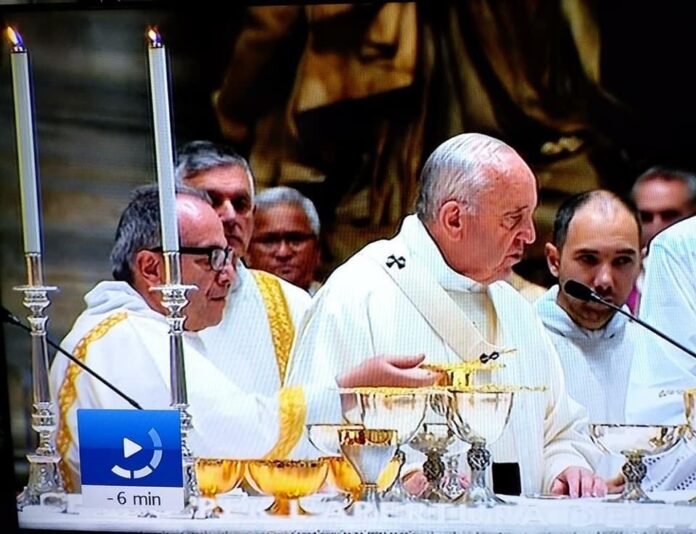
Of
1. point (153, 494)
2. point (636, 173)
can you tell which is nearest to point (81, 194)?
point (153, 494)

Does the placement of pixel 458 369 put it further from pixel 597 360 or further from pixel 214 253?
pixel 214 253

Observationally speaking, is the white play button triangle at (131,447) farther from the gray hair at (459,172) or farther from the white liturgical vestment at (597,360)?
the white liturgical vestment at (597,360)

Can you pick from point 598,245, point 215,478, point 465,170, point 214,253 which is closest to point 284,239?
point 214,253

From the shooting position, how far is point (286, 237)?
1876 mm

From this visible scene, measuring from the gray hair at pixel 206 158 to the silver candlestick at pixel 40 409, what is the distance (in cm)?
33

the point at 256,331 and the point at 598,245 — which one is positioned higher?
the point at 598,245

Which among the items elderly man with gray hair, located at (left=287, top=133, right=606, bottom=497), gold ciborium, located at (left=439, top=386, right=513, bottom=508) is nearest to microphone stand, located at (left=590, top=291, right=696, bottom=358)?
elderly man with gray hair, located at (left=287, top=133, right=606, bottom=497)

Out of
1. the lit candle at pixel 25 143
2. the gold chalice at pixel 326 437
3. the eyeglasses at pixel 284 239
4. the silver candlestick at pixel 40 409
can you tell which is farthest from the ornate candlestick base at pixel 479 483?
the lit candle at pixel 25 143

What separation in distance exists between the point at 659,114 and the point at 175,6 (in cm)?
86

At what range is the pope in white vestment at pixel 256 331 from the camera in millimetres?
1878

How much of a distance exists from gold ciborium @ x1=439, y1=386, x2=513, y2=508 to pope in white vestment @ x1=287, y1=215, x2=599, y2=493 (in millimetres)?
21

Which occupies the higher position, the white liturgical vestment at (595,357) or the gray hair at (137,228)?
the gray hair at (137,228)

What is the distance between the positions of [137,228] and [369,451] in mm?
581

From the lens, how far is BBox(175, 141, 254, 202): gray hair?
6.13 feet
